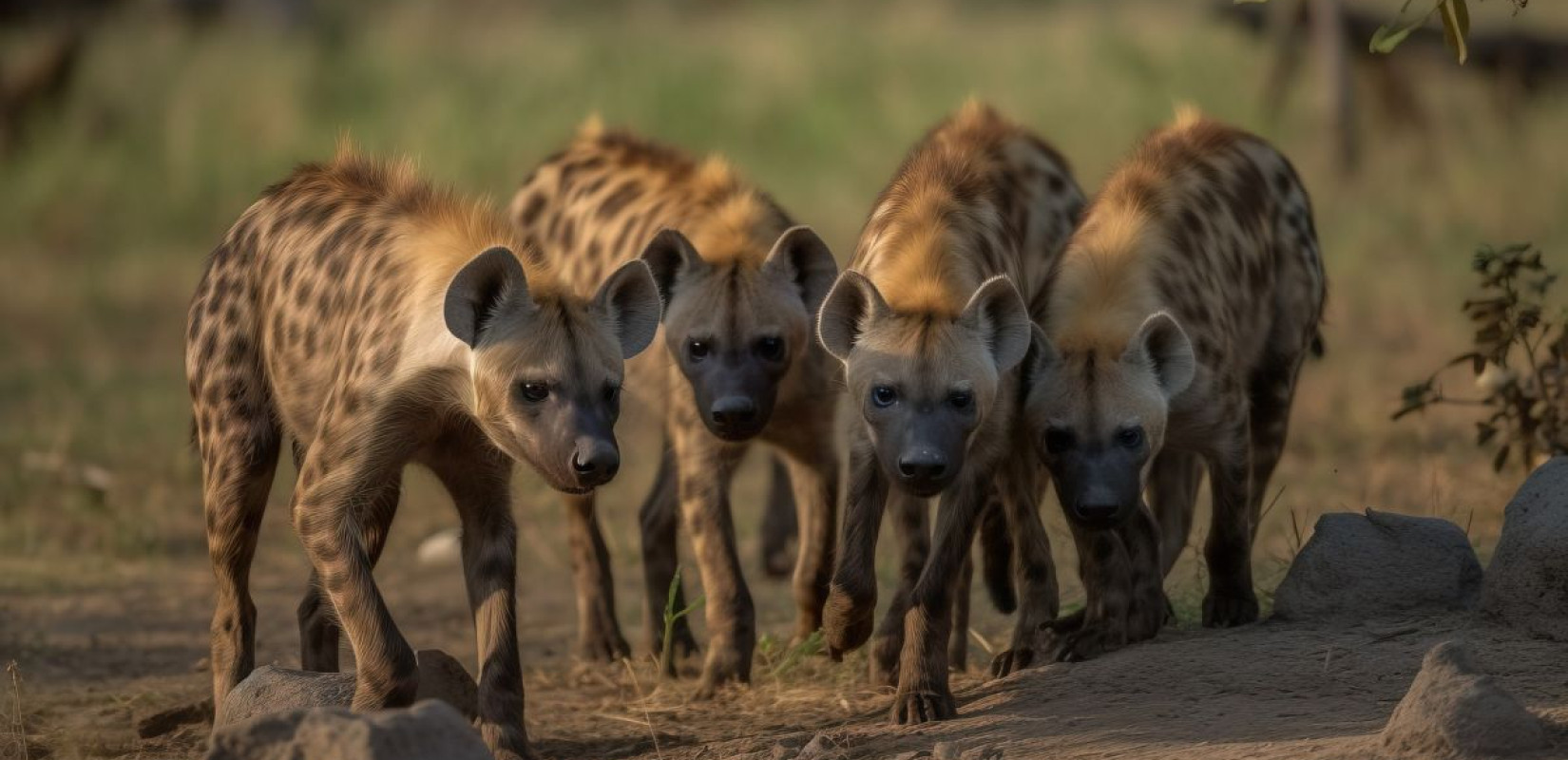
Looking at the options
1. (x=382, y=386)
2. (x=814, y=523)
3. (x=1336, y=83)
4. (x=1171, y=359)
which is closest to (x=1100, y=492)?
(x=1171, y=359)

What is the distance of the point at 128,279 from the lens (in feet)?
39.3

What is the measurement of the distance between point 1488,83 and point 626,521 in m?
6.92

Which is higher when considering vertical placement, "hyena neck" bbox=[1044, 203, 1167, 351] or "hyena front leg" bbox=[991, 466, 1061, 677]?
"hyena neck" bbox=[1044, 203, 1167, 351]

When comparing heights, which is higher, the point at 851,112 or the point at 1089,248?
the point at 851,112

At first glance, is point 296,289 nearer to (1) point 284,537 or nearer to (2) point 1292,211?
(2) point 1292,211

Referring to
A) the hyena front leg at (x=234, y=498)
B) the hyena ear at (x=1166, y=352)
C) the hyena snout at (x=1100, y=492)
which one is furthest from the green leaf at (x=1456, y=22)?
the hyena front leg at (x=234, y=498)

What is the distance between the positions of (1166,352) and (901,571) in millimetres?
780

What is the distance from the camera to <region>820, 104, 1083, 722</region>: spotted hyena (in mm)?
4508

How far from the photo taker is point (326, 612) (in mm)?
5008

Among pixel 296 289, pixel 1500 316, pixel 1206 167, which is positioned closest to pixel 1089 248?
pixel 1206 167

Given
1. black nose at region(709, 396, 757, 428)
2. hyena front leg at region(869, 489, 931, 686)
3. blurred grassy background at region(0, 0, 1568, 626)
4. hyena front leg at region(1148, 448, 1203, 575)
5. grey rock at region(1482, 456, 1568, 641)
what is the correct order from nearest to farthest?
grey rock at region(1482, 456, 1568, 641) < hyena front leg at region(869, 489, 931, 686) < black nose at region(709, 396, 757, 428) < hyena front leg at region(1148, 448, 1203, 575) < blurred grassy background at region(0, 0, 1568, 626)

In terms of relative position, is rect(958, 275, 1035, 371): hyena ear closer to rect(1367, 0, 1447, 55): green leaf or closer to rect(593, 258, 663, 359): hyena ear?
rect(593, 258, 663, 359): hyena ear

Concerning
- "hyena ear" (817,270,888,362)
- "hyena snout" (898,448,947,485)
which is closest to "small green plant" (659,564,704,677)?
"hyena ear" (817,270,888,362)

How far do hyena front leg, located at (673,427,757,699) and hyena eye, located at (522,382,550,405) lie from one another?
131cm
